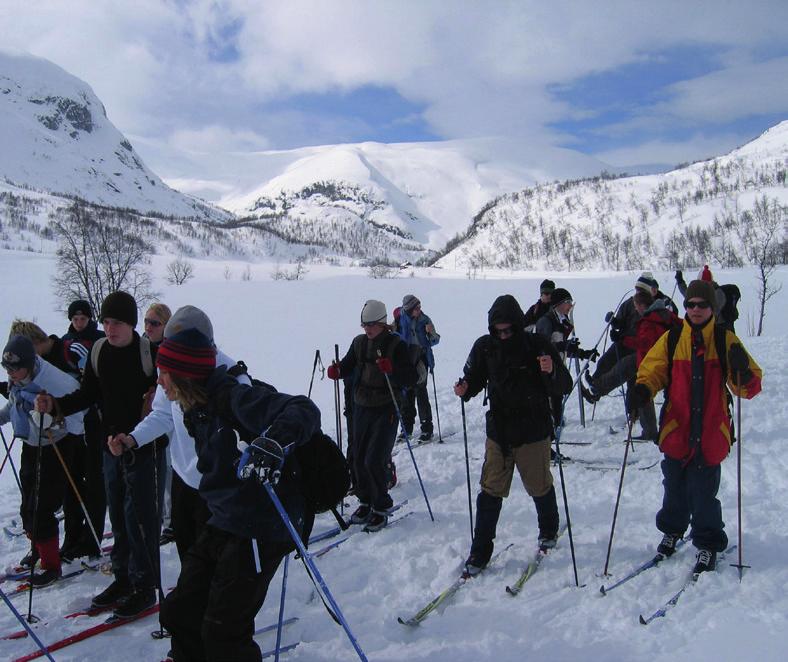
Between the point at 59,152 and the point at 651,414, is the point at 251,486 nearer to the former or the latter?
the point at 651,414

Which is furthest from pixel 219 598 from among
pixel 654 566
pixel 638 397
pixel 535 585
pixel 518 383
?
pixel 654 566

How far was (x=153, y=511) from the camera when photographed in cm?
373

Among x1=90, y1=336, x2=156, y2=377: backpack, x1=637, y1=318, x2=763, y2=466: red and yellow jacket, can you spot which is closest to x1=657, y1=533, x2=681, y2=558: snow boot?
x1=637, y1=318, x2=763, y2=466: red and yellow jacket

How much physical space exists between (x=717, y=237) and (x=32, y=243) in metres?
103

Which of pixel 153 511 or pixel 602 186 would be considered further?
pixel 602 186

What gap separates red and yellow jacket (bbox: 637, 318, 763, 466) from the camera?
357cm

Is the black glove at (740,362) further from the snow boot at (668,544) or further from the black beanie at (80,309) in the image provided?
the black beanie at (80,309)

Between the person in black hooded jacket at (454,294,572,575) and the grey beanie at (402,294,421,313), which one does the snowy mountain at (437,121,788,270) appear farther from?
the person in black hooded jacket at (454,294,572,575)

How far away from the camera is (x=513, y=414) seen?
388 centimetres

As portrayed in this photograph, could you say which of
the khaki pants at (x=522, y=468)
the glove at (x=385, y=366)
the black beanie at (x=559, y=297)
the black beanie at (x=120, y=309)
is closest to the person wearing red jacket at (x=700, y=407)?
the khaki pants at (x=522, y=468)

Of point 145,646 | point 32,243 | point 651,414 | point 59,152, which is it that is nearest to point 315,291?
point 651,414

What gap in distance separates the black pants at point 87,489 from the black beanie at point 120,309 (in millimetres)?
1338

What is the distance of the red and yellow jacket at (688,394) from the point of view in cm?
357

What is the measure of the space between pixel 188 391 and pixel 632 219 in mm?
97932
